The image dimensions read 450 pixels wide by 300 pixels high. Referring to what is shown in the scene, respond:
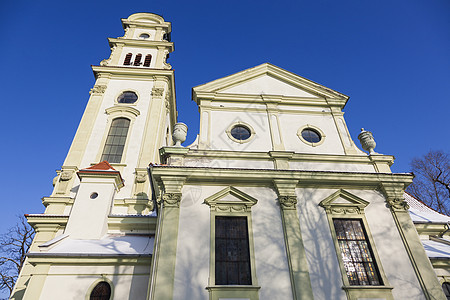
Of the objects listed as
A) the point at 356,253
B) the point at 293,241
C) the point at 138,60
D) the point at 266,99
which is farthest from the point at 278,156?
the point at 138,60

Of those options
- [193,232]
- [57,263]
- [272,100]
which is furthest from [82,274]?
[272,100]

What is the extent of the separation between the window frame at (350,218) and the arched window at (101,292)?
7.52 meters

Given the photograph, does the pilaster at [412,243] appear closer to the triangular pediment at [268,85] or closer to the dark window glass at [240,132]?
the triangular pediment at [268,85]

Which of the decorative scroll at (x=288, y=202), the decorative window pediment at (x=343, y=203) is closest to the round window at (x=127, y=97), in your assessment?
the decorative scroll at (x=288, y=202)

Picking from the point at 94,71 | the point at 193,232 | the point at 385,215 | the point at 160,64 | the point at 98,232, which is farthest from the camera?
the point at 160,64

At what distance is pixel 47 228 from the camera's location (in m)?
13.6

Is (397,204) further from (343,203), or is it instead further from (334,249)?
(334,249)

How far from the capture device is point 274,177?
34.0 ft

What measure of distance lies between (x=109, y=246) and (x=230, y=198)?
4.94 meters

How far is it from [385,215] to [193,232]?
6.91m

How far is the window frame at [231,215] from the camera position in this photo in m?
8.17

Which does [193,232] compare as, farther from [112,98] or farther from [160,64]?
[160,64]

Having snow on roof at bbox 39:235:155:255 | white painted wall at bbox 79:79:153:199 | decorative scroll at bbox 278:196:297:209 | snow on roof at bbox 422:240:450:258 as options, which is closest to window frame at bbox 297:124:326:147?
decorative scroll at bbox 278:196:297:209

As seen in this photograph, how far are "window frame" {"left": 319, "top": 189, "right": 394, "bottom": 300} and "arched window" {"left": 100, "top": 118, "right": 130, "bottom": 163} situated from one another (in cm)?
1267
